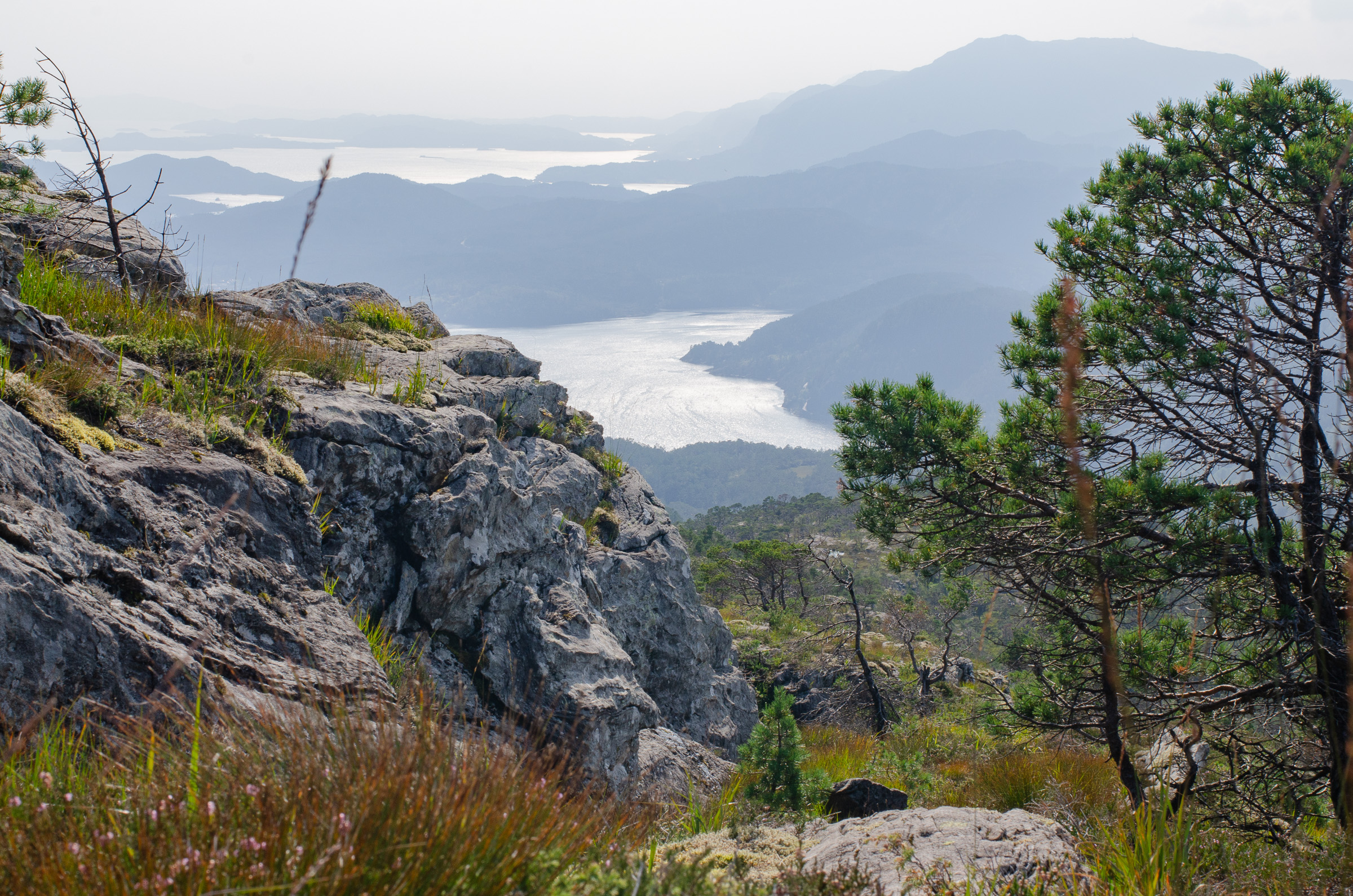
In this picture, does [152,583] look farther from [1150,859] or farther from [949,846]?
[1150,859]

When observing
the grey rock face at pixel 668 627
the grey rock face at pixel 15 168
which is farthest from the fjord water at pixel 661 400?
the grey rock face at pixel 15 168

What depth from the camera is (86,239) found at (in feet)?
26.8

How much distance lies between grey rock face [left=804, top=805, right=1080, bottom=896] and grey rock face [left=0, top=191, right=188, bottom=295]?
24.3 ft

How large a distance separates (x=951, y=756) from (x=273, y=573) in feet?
28.0

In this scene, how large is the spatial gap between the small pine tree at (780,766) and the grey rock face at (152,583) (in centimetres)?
286

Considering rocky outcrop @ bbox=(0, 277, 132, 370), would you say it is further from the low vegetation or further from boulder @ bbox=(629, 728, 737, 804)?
boulder @ bbox=(629, 728, 737, 804)

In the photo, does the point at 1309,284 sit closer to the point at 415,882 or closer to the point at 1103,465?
the point at 1103,465

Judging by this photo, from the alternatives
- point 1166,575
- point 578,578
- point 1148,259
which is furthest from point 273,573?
point 1148,259

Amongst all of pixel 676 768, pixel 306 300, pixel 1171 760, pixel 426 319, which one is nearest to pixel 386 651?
pixel 676 768

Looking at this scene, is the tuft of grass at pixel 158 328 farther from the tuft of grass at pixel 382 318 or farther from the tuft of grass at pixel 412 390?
the tuft of grass at pixel 382 318

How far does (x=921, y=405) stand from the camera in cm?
605

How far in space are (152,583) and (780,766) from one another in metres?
4.11

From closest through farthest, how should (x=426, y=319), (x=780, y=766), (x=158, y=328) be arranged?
(x=780, y=766) < (x=158, y=328) < (x=426, y=319)

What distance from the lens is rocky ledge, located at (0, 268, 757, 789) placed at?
2.84 m
